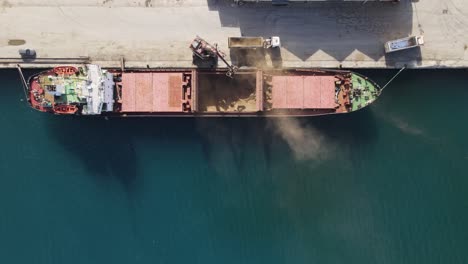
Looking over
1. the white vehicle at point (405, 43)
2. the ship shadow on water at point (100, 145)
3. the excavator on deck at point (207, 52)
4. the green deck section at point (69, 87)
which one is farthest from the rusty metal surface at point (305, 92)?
the green deck section at point (69, 87)

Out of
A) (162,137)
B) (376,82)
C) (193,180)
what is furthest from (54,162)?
(376,82)

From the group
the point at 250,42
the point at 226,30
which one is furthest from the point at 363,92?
the point at 226,30

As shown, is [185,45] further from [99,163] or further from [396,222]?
[396,222]

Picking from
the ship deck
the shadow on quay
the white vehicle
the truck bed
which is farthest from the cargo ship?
the white vehicle

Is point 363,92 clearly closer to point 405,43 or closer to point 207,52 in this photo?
point 405,43

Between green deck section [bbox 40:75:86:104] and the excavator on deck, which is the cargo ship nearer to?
green deck section [bbox 40:75:86:104]

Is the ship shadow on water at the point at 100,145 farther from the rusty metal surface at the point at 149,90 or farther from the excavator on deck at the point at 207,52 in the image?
the excavator on deck at the point at 207,52

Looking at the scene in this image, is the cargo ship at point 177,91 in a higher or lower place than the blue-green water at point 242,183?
higher
